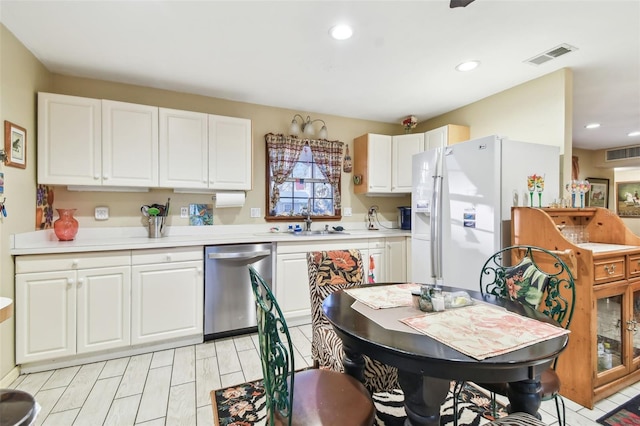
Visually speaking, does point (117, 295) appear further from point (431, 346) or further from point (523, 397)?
point (523, 397)

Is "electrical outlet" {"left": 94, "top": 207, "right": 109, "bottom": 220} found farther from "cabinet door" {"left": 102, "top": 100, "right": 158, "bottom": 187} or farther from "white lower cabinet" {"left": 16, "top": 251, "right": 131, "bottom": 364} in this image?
"white lower cabinet" {"left": 16, "top": 251, "right": 131, "bottom": 364}

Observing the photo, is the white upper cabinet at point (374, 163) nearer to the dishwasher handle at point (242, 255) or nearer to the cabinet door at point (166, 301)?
the dishwasher handle at point (242, 255)

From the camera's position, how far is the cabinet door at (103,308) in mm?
2340

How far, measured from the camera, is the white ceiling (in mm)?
1924

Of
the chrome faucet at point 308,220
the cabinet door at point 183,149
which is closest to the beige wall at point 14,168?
the cabinet door at point 183,149

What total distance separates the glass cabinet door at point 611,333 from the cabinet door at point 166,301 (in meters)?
3.10

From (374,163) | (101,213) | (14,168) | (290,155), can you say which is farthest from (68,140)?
(374,163)

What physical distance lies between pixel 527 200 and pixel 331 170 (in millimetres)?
2229

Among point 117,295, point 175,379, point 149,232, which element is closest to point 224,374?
point 175,379

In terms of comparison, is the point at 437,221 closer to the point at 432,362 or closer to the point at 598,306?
the point at 598,306

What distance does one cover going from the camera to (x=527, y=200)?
8.33 ft

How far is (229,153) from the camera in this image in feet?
10.5

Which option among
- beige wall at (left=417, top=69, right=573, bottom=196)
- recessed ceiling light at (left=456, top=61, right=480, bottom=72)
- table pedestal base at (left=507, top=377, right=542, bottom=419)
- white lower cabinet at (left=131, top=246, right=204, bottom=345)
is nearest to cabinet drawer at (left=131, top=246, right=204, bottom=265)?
white lower cabinet at (left=131, top=246, right=204, bottom=345)

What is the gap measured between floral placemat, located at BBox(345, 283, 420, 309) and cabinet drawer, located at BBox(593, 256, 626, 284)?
127cm
